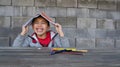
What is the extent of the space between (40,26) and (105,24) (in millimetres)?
3213

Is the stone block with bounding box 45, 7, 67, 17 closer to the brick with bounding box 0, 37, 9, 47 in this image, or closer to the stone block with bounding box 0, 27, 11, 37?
the stone block with bounding box 0, 27, 11, 37

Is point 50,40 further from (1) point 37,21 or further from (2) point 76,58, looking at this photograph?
(2) point 76,58

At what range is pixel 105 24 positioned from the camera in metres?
6.48

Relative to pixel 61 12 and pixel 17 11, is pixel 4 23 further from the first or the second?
pixel 61 12

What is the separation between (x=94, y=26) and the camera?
642cm

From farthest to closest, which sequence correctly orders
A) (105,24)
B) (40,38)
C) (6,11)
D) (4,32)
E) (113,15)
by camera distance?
1. (113,15)
2. (105,24)
3. (6,11)
4. (4,32)
5. (40,38)

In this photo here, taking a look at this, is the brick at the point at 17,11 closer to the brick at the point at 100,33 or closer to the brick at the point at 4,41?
the brick at the point at 4,41

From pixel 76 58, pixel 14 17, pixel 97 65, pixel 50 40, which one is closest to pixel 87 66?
pixel 97 65

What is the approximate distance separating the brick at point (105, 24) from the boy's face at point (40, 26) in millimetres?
3066

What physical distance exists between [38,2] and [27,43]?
114 inches

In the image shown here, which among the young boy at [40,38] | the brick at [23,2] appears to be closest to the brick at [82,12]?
the brick at [23,2]

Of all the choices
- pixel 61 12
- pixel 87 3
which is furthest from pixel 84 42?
pixel 87 3

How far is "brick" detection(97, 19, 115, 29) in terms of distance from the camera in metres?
6.45

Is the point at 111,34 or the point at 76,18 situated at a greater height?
the point at 76,18
